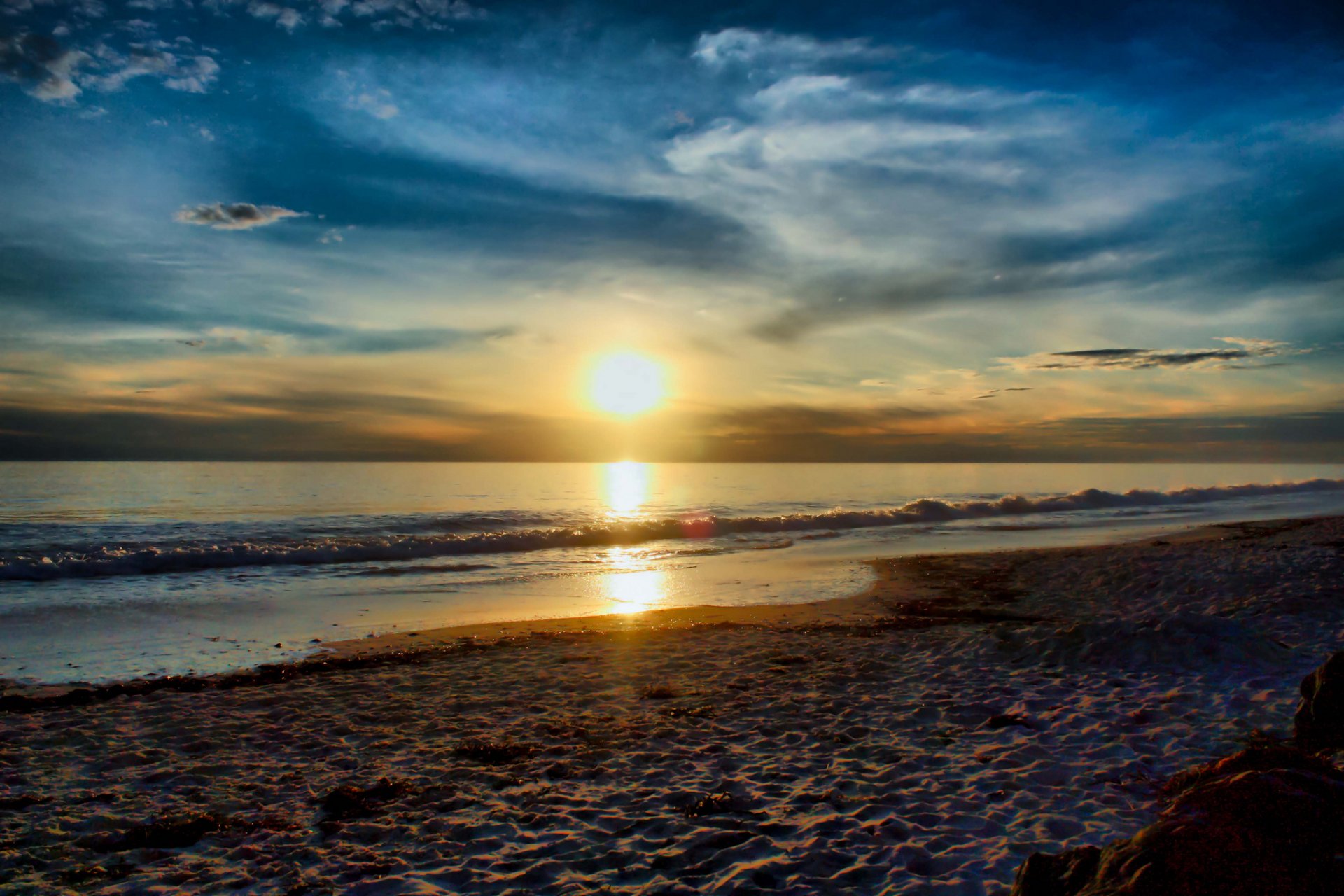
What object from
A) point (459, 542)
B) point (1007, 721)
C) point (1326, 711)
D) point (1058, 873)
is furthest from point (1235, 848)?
point (459, 542)

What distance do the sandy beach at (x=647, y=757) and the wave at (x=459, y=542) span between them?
16353 mm

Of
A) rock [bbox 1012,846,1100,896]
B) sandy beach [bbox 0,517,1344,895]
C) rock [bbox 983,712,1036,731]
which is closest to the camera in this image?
rock [bbox 1012,846,1100,896]

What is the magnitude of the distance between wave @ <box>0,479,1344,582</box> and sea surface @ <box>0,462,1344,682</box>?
0.11 metres

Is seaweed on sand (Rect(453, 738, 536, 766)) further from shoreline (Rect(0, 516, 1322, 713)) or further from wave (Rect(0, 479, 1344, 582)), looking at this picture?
wave (Rect(0, 479, 1344, 582))

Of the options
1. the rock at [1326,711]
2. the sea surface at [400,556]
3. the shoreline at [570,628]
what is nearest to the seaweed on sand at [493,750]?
the shoreline at [570,628]

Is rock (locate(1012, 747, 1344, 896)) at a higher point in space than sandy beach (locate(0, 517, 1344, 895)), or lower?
higher

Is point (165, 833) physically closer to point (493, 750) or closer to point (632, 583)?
point (493, 750)

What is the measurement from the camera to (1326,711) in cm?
650

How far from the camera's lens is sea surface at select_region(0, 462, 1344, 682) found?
47.1 feet

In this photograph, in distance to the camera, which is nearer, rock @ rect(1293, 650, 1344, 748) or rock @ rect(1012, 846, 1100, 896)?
rock @ rect(1012, 846, 1100, 896)

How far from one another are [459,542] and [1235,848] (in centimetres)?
3076

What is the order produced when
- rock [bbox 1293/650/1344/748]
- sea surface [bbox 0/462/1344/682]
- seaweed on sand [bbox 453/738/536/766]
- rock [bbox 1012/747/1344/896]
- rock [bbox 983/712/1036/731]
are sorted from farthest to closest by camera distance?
sea surface [bbox 0/462/1344/682]
rock [bbox 983/712/1036/731]
seaweed on sand [bbox 453/738/536/766]
rock [bbox 1293/650/1344/748]
rock [bbox 1012/747/1344/896]

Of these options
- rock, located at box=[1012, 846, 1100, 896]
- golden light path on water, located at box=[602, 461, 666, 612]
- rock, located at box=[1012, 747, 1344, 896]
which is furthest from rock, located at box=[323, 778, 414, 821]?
golden light path on water, located at box=[602, 461, 666, 612]

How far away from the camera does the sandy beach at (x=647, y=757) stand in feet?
17.1
